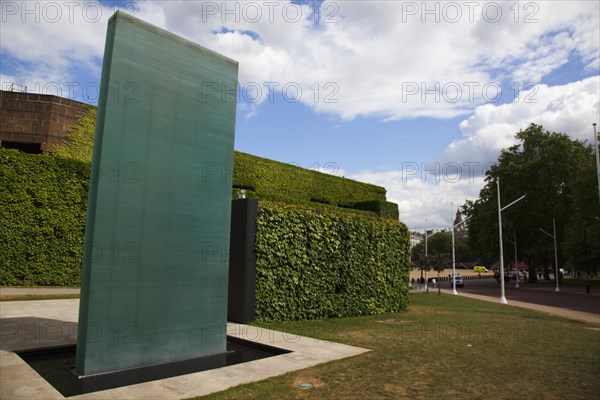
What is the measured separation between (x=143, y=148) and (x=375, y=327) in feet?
26.4

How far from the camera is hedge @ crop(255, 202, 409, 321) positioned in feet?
38.0

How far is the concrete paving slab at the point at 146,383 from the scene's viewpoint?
5.04 metres

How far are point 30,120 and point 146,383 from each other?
21680mm

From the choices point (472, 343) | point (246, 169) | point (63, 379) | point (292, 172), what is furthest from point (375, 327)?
point (292, 172)

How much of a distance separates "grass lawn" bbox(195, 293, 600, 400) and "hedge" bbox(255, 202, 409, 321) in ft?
2.51

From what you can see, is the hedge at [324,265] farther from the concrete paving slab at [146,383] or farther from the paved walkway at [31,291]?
the paved walkway at [31,291]

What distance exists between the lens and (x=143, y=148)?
21.7 ft

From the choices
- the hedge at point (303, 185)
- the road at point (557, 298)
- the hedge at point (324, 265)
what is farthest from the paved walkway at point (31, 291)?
the road at point (557, 298)

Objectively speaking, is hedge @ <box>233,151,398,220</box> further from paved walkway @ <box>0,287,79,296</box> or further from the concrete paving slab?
the concrete paving slab

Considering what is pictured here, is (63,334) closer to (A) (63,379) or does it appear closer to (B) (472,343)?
(A) (63,379)

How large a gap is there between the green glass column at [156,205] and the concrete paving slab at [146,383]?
964mm

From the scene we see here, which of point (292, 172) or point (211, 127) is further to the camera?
point (292, 172)

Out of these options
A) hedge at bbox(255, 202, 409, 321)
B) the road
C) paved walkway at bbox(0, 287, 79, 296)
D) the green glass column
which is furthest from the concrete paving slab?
the road

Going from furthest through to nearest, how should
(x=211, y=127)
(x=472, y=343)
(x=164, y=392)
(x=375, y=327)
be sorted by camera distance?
(x=375, y=327) < (x=472, y=343) < (x=211, y=127) < (x=164, y=392)
